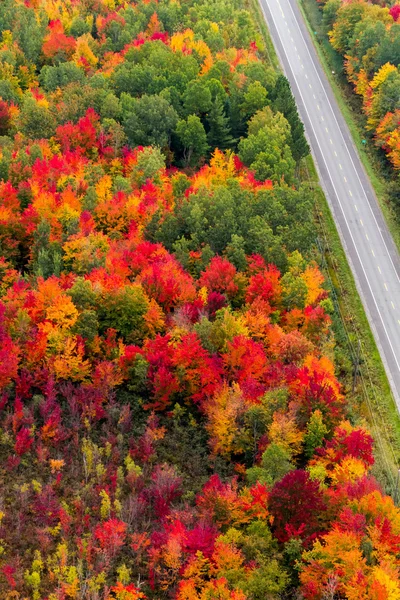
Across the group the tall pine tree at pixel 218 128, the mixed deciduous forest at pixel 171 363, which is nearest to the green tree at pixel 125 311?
the mixed deciduous forest at pixel 171 363

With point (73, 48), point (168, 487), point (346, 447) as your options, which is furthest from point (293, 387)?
point (73, 48)

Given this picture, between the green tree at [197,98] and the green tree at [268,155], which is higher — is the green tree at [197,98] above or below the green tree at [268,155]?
below

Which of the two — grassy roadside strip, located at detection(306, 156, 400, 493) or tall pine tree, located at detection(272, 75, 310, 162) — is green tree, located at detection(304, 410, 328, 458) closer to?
grassy roadside strip, located at detection(306, 156, 400, 493)

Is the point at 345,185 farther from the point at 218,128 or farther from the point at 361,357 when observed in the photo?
the point at 361,357

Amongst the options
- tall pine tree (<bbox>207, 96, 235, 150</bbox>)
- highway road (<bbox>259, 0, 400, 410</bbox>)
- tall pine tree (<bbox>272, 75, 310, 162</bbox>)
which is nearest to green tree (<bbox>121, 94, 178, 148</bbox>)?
tall pine tree (<bbox>207, 96, 235, 150</bbox>)

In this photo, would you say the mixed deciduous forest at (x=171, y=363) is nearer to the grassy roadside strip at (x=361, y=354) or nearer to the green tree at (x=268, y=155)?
the green tree at (x=268, y=155)

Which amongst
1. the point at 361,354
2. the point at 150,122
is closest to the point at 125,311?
the point at 361,354
